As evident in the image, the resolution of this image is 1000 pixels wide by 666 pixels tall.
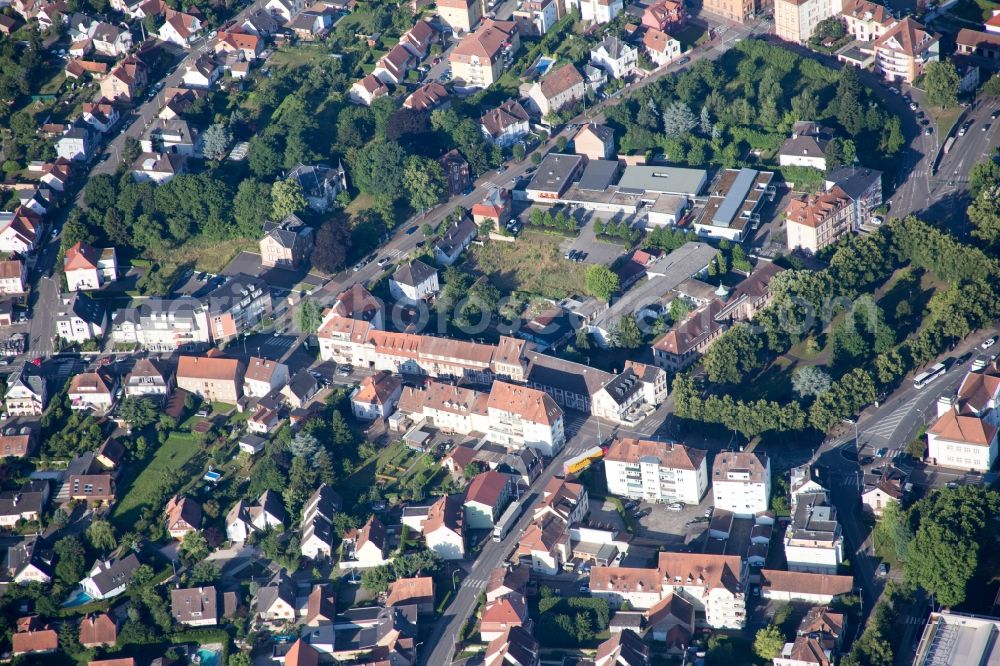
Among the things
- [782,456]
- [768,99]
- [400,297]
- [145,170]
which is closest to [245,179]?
[145,170]

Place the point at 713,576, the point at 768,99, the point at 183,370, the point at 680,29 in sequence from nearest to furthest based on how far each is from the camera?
1. the point at 713,576
2. the point at 183,370
3. the point at 768,99
4. the point at 680,29

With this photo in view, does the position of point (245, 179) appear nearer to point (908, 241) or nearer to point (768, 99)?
point (768, 99)

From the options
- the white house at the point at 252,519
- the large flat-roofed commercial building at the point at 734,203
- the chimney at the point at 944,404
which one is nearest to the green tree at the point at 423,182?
the large flat-roofed commercial building at the point at 734,203

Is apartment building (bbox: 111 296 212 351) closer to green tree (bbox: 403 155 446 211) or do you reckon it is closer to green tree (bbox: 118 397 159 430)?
green tree (bbox: 118 397 159 430)

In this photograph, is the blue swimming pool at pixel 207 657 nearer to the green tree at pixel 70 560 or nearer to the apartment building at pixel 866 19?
the green tree at pixel 70 560

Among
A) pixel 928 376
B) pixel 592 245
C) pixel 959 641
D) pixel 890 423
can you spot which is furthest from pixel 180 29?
pixel 959 641

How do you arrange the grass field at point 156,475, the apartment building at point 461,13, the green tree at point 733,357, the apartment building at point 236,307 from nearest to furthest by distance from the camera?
the grass field at point 156,475, the green tree at point 733,357, the apartment building at point 236,307, the apartment building at point 461,13

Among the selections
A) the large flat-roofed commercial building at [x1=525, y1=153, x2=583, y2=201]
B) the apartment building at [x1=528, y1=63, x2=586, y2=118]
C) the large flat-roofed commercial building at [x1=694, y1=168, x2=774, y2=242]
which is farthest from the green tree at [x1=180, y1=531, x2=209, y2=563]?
the apartment building at [x1=528, y1=63, x2=586, y2=118]
